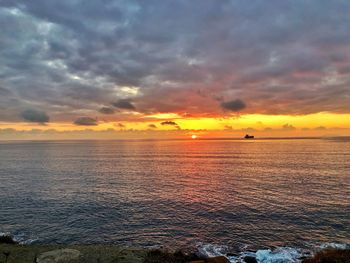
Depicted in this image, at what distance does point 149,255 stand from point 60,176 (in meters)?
65.1

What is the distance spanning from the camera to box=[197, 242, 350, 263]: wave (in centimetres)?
2812

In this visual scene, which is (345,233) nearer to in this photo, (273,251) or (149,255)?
(273,251)

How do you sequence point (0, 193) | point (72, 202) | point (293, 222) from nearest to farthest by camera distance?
point (293, 222) < point (72, 202) < point (0, 193)

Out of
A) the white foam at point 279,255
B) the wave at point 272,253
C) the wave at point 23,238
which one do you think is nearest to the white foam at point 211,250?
the wave at point 272,253

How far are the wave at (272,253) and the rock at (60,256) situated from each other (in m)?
12.8

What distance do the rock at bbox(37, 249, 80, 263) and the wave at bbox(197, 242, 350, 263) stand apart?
41.9 feet

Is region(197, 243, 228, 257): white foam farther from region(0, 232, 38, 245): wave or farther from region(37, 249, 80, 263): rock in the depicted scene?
region(0, 232, 38, 245): wave

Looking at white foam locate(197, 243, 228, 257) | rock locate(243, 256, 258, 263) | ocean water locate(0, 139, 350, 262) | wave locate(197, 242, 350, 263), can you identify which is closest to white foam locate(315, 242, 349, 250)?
wave locate(197, 242, 350, 263)

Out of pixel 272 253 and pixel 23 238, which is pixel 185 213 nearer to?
pixel 272 253

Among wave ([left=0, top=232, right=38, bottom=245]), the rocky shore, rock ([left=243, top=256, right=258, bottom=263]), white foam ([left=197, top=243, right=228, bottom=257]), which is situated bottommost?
white foam ([left=197, top=243, right=228, bottom=257])

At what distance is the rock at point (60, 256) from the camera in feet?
79.4

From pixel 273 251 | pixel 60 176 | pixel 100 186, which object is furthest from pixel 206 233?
pixel 60 176

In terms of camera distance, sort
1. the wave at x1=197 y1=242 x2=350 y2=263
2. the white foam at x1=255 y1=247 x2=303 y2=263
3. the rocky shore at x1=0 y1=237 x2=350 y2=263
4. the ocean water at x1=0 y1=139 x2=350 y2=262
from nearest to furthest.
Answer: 1. the rocky shore at x1=0 y1=237 x2=350 y2=263
2. the white foam at x1=255 y1=247 x2=303 y2=263
3. the wave at x1=197 y1=242 x2=350 y2=263
4. the ocean water at x1=0 y1=139 x2=350 y2=262

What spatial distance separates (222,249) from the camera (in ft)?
101
